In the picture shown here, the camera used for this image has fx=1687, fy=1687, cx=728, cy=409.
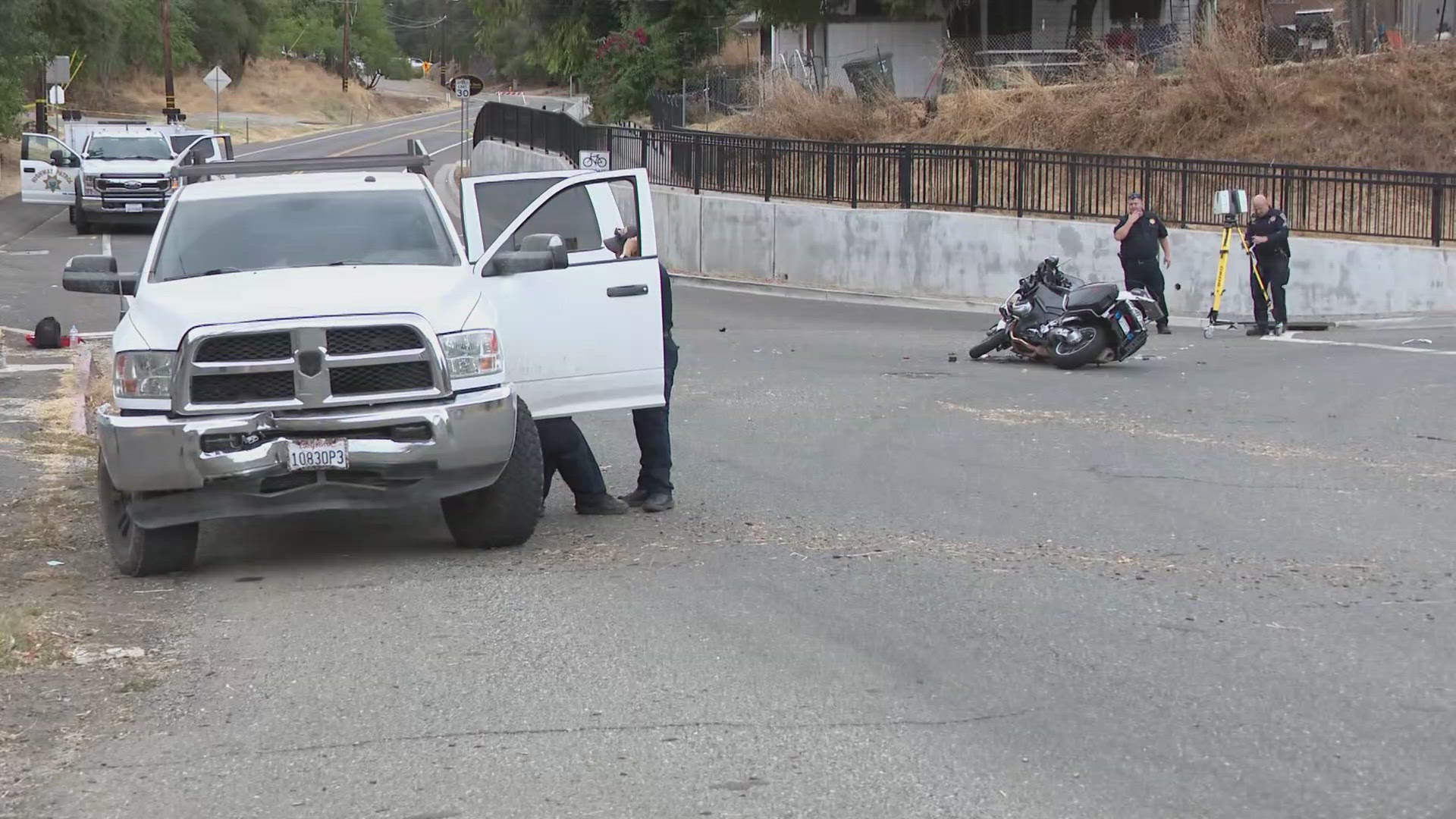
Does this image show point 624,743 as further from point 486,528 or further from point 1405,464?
point 1405,464

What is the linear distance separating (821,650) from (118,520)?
3.79m

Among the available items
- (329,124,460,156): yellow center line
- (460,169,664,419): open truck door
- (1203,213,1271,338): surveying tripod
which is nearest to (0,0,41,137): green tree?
(329,124,460,156): yellow center line

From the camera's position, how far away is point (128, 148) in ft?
116

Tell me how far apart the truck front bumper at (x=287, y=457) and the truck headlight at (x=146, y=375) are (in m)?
0.12

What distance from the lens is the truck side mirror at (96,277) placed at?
8.95 meters

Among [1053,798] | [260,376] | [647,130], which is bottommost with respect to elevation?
[1053,798]

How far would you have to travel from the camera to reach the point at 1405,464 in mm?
11812

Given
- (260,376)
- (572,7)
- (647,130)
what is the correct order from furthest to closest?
1. (572,7)
2. (647,130)
3. (260,376)

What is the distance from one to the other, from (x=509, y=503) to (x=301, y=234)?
199 cm

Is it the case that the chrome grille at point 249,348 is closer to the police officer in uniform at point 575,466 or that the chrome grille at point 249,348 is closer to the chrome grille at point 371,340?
the chrome grille at point 371,340

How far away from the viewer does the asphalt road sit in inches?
211

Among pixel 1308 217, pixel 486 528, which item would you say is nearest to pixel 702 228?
pixel 1308 217

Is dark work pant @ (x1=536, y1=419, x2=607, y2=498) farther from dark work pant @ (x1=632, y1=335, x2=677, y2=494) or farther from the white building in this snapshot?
the white building

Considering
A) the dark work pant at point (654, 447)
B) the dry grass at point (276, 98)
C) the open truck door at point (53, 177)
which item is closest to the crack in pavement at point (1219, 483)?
the dark work pant at point (654, 447)
